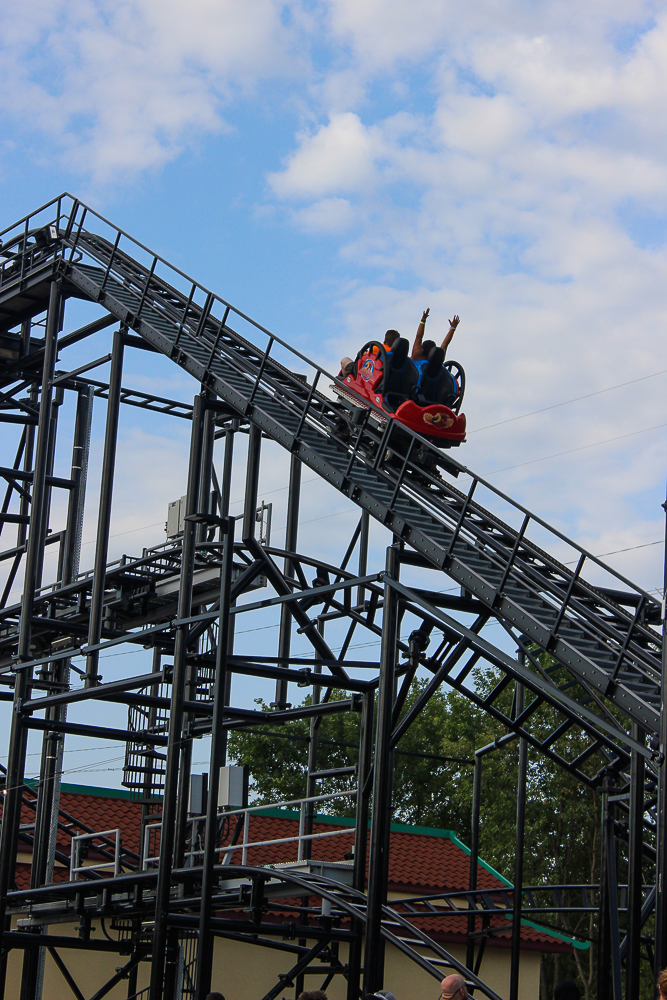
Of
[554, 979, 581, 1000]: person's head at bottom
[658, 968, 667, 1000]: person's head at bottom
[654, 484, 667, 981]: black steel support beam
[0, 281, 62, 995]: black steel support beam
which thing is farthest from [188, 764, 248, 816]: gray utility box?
[658, 968, 667, 1000]: person's head at bottom

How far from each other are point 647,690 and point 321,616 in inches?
275

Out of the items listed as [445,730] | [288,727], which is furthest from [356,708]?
[288,727]

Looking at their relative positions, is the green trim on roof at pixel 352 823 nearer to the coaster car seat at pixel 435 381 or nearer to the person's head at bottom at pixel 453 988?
the coaster car seat at pixel 435 381

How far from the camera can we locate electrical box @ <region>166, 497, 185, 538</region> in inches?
779

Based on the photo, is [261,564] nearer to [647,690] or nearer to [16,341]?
[647,690]

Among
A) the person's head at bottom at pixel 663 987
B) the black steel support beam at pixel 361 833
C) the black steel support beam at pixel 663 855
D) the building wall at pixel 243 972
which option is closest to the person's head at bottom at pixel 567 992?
the black steel support beam at pixel 663 855

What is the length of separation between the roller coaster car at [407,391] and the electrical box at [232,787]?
451 cm

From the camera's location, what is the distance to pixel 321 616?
1775 cm

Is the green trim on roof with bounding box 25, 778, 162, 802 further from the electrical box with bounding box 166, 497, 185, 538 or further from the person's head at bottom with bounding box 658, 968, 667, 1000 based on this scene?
the person's head at bottom with bounding box 658, 968, 667, 1000

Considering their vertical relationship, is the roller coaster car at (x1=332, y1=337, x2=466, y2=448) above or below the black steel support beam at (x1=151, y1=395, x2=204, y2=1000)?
above

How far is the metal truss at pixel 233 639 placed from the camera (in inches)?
494

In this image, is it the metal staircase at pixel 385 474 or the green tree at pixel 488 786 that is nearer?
the metal staircase at pixel 385 474

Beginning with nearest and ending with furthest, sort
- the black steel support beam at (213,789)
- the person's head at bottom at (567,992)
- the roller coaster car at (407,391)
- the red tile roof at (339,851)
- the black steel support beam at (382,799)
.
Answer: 1. the person's head at bottom at (567,992)
2. the black steel support beam at (382,799)
3. the black steel support beam at (213,789)
4. the roller coaster car at (407,391)
5. the red tile roof at (339,851)

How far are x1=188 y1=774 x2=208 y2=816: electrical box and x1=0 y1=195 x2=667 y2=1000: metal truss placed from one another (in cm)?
17
